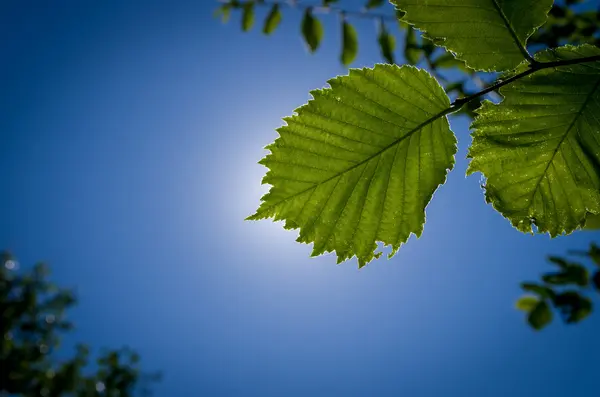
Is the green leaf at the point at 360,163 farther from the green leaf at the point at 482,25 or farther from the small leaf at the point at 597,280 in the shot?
the small leaf at the point at 597,280

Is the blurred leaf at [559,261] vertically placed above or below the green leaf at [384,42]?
below

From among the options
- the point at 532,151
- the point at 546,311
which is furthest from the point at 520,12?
the point at 546,311

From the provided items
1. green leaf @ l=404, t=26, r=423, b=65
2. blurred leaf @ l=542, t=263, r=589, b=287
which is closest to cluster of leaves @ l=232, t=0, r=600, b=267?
green leaf @ l=404, t=26, r=423, b=65

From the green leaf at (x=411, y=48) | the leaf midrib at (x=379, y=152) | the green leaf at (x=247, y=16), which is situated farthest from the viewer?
the green leaf at (x=247, y=16)

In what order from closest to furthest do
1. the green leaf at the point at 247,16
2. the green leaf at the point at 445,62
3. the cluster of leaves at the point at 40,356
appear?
the green leaf at the point at 445,62 < the green leaf at the point at 247,16 < the cluster of leaves at the point at 40,356

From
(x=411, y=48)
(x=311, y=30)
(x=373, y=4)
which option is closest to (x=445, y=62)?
(x=411, y=48)

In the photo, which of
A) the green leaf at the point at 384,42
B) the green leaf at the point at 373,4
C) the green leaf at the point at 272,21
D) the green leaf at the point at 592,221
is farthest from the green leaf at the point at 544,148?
the green leaf at the point at 272,21

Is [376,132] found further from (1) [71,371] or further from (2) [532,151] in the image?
(1) [71,371]
